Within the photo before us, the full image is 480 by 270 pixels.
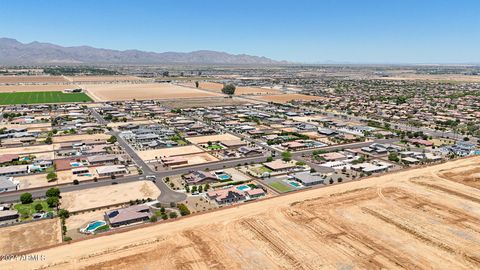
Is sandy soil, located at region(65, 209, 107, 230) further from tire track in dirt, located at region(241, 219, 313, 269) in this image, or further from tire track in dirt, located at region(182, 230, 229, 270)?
tire track in dirt, located at region(241, 219, 313, 269)

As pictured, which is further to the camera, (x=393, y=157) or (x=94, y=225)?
(x=393, y=157)

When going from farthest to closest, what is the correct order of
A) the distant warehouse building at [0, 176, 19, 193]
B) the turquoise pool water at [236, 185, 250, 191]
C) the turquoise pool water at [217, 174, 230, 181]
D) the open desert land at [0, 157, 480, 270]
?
the turquoise pool water at [217, 174, 230, 181] → the turquoise pool water at [236, 185, 250, 191] → the distant warehouse building at [0, 176, 19, 193] → the open desert land at [0, 157, 480, 270]

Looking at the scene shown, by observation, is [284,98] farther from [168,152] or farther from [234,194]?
[234,194]

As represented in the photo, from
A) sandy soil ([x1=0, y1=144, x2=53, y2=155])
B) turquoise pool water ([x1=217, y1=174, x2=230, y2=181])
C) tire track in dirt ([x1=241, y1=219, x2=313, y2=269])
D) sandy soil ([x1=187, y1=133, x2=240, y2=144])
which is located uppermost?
sandy soil ([x1=187, y1=133, x2=240, y2=144])

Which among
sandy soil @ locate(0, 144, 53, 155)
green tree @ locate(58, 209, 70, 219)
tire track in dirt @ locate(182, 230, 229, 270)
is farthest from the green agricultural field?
tire track in dirt @ locate(182, 230, 229, 270)

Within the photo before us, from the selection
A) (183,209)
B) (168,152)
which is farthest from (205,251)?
(168,152)

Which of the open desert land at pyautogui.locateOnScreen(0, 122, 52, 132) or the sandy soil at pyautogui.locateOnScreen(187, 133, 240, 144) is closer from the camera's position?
the sandy soil at pyautogui.locateOnScreen(187, 133, 240, 144)

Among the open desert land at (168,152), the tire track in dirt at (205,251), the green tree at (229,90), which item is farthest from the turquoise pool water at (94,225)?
the green tree at (229,90)
